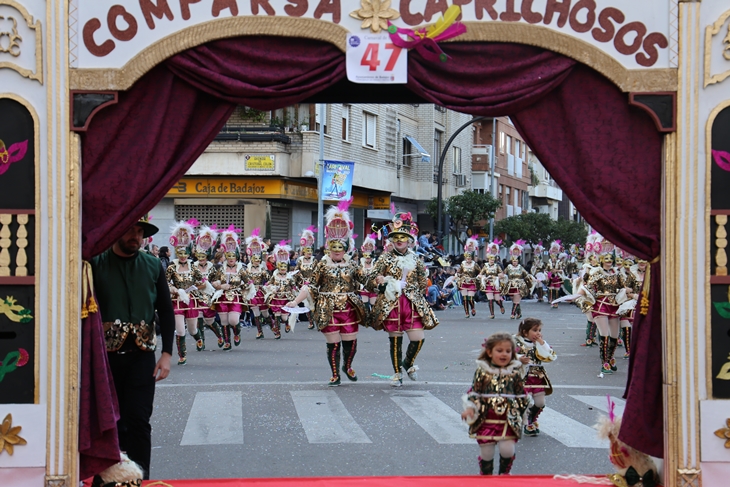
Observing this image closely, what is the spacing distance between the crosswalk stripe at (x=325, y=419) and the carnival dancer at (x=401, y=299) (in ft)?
3.86

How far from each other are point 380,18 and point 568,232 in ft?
147

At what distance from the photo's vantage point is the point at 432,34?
5641 mm

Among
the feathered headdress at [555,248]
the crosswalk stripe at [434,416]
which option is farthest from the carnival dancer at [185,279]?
the feathered headdress at [555,248]

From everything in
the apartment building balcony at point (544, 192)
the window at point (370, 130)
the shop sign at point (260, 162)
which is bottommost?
the shop sign at point (260, 162)

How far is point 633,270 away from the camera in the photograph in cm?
1327

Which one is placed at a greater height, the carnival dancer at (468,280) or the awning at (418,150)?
the awning at (418,150)

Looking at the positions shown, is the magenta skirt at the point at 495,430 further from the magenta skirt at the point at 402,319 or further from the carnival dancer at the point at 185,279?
the carnival dancer at the point at 185,279

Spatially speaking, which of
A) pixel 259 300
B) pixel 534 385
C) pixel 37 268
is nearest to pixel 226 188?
pixel 259 300

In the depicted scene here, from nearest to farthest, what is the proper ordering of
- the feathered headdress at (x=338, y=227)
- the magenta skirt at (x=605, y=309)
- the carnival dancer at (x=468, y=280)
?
the feathered headdress at (x=338, y=227), the magenta skirt at (x=605, y=309), the carnival dancer at (x=468, y=280)

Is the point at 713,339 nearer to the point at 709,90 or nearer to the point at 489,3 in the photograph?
the point at 709,90

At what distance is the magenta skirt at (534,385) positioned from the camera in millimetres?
8344

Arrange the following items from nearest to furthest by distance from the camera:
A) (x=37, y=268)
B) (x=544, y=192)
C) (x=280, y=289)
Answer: (x=37, y=268) → (x=280, y=289) → (x=544, y=192)

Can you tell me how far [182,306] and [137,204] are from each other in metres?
9.42

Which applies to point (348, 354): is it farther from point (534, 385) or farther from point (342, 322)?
point (534, 385)
